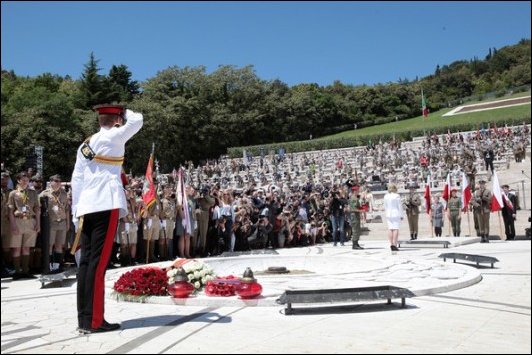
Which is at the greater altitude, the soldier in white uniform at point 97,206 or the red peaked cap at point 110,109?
the red peaked cap at point 110,109

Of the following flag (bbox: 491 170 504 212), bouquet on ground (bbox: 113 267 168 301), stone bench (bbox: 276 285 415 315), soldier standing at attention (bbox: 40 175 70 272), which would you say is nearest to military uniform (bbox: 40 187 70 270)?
soldier standing at attention (bbox: 40 175 70 272)

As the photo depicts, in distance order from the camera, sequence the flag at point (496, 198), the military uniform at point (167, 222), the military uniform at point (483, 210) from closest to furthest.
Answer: the military uniform at point (167, 222), the flag at point (496, 198), the military uniform at point (483, 210)

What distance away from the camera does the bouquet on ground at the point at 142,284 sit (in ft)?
25.4

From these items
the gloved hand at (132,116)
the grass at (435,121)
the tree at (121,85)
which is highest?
the tree at (121,85)

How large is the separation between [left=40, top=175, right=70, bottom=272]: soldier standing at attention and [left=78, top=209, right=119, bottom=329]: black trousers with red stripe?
22.0 ft

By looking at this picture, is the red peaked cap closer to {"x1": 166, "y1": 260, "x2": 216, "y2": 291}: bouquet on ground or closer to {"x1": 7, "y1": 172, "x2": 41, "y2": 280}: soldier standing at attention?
{"x1": 166, "y1": 260, "x2": 216, "y2": 291}: bouquet on ground

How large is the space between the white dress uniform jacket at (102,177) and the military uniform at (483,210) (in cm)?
1532


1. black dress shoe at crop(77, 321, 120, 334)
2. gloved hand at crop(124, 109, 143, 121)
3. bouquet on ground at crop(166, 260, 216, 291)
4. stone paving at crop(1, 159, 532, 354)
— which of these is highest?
gloved hand at crop(124, 109, 143, 121)

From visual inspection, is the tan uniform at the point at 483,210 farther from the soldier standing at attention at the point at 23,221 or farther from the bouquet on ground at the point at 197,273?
the soldier standing at attention at the point at 23,221

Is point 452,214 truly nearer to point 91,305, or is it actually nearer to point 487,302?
point 487,302

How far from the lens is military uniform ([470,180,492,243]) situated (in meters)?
17.9

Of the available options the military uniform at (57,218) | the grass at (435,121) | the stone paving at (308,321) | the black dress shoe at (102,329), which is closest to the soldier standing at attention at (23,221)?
the military uniform at (57,218)

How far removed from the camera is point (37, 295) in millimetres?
8484

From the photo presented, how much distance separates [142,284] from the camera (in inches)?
305
